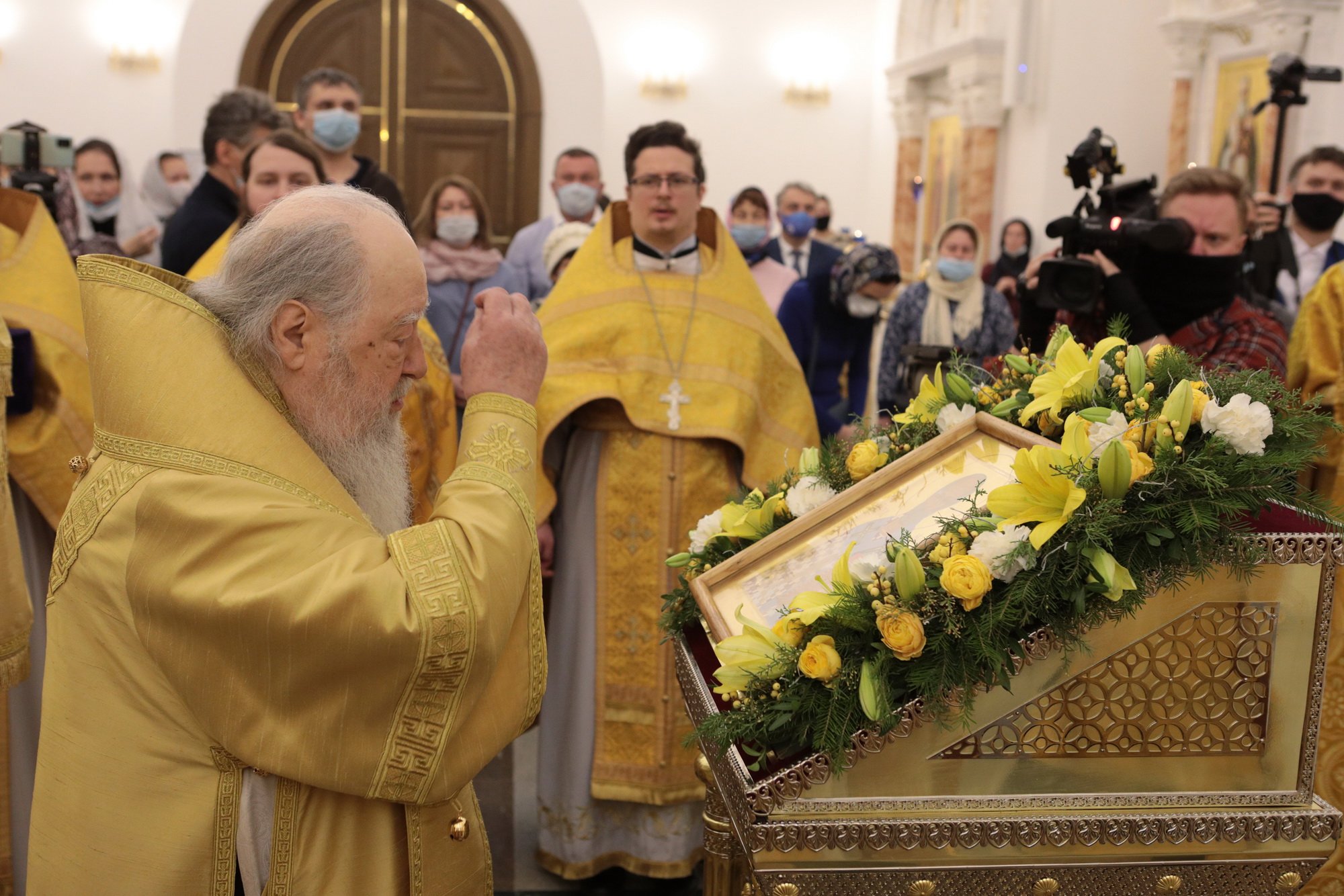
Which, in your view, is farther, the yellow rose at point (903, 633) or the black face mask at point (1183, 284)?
the black face mask at point (1183, 284)

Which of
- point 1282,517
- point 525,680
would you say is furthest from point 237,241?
point 1282,517

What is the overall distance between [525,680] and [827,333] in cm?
276

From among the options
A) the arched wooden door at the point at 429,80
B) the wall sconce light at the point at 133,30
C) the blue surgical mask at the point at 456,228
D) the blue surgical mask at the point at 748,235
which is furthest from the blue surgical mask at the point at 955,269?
the wall sconce light at the point at 133,30

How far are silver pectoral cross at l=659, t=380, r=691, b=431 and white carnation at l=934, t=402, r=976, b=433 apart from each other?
1.31 m

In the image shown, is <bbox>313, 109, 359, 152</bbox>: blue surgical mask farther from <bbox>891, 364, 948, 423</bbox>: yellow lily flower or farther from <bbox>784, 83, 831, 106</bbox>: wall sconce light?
<bbox>784, 83, 831, 106</bbox>: wall sconce light

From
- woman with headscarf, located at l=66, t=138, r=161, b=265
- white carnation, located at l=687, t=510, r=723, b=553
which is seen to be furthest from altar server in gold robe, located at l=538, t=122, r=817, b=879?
woman with headscarf, located at l=66, t=138, r=161, b=265

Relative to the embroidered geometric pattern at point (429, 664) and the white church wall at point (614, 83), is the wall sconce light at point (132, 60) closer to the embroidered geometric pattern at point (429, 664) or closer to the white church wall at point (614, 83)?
the white church wall at point (614, 83)

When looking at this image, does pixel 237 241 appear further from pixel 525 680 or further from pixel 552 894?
pixel 552 894

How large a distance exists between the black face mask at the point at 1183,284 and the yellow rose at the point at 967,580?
1831 mm

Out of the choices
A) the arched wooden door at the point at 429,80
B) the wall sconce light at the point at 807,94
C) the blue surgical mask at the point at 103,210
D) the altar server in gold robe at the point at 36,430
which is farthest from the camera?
the wall sconce light at the point at 807,94

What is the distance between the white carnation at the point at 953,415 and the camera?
2105 mm

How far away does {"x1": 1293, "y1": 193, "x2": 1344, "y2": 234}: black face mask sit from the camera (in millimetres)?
5191

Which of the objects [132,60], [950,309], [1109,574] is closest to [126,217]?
[132,60]

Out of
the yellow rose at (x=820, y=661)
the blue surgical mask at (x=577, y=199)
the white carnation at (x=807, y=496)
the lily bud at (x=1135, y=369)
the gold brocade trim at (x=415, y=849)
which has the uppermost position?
the blue surgical mask at (x=577, y=199)
